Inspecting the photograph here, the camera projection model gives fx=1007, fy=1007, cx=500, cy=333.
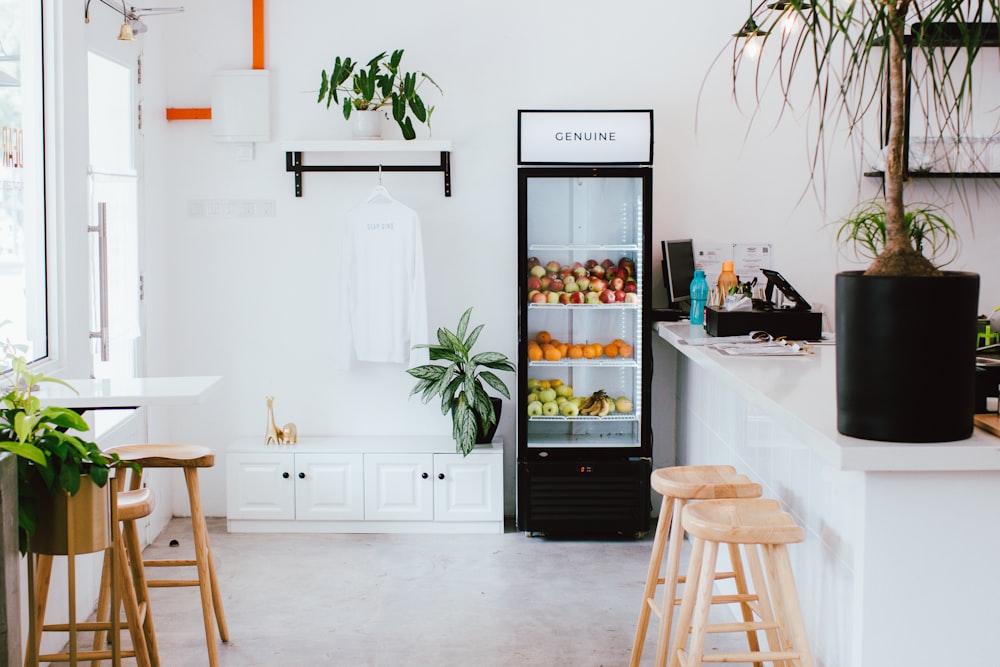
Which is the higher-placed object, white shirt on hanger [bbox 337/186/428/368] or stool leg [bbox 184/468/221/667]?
white shirt on hanger [bbox 337/186/428/368]

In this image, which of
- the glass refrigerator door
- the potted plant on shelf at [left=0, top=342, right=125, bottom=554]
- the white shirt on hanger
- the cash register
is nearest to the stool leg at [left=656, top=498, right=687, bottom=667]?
the cash register

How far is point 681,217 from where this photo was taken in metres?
5.12

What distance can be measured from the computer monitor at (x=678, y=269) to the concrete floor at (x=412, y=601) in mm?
1213

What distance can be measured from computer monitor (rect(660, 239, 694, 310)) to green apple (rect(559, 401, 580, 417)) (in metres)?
0.70

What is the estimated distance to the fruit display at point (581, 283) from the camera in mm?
4875

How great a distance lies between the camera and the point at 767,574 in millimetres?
2662

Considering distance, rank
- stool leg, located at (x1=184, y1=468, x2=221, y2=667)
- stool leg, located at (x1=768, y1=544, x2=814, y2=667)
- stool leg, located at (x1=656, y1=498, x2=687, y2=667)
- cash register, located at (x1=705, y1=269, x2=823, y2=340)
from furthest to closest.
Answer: cash register, located at (x1=705, y1=269, x2=823, y2=340) < stool leg, located at (x1=184, y1=468, x2=221, y2=667) < stool leg, located at (x1=656, y1=498, x2=687, y2=667) < stool leg, located at (x1=768, y1=544, x2=814, y2=667)

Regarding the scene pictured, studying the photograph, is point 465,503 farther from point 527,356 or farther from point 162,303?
point 162,303

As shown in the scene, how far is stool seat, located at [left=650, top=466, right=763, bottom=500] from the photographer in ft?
10.1

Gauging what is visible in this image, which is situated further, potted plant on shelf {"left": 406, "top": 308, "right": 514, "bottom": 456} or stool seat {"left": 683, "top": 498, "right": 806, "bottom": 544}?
potted plant on shelf {"left": 406, "top": 308, "right": 514, "bottom": 456}

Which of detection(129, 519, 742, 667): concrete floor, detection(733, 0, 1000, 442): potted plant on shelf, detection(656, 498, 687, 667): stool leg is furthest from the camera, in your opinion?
detection(129, 519, 742, 667): concrete floor

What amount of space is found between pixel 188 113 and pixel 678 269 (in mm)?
2587

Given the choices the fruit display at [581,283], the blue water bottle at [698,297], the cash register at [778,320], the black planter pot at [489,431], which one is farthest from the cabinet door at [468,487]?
the cash register at [778,320]

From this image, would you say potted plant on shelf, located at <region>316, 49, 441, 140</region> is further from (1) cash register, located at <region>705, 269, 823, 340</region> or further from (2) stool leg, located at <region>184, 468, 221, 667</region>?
(2) stool leg, located at <region>184, 468, 221, 667</region>
